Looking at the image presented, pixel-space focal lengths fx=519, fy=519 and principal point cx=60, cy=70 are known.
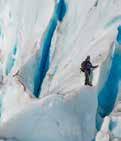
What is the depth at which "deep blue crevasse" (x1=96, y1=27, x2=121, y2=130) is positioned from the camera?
314 centimetres

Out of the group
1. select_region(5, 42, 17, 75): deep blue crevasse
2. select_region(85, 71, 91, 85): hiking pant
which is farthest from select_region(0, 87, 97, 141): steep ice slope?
select_region(5, 42, 17, 75): deep blue crevasse

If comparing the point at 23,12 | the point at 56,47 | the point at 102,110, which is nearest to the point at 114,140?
the point at 102,110

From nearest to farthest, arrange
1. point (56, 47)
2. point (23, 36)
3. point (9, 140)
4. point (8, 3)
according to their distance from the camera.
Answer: point (9, 140) → point (56, 47) → point (23, 36) → point (8, 3)

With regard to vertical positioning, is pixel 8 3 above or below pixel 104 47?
below

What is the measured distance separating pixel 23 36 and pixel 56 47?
19.7 inches

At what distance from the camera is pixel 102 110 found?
10.3ft

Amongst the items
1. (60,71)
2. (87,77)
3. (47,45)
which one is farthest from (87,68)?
(47,45)

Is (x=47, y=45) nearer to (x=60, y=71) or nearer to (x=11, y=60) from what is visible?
(x=60, y=71)

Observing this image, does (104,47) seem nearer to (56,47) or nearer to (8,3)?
(56,47)

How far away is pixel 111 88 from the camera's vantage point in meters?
3.20

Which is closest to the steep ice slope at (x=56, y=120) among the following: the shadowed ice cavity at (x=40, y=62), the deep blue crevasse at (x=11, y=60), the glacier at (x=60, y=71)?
the glacier at (x=60, y=71)

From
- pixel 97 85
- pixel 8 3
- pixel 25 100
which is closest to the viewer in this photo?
pixel 25 100

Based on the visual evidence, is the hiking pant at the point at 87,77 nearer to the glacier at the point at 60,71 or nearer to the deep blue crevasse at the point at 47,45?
the glacier at the point at 60,71

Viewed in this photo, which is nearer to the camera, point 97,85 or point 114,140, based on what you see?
point 114,140
